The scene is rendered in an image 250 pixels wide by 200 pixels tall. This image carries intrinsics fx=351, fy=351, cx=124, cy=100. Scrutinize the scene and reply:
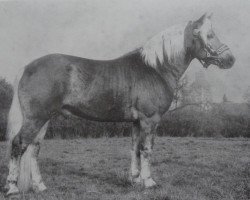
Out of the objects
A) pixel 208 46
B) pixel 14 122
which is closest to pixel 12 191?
pixel 14 122

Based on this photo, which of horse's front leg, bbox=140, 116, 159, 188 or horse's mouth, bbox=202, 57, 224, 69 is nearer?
horse's front leg, bbox=140, 116, 159, 188

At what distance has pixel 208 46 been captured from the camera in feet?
20.7

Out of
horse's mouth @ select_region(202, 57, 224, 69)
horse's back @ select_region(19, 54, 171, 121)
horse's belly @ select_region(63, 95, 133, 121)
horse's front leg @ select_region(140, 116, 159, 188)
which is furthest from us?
horse's mouth @ select_region(202, 57, 224, 69)

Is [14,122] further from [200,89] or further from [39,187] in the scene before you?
[200,89]

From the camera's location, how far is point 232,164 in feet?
26.8

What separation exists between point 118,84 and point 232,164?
390cm

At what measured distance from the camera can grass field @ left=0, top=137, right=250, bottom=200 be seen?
217 inches

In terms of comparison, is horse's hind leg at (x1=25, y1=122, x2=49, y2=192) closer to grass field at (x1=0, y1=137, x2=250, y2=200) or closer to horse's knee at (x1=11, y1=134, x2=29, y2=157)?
grass field at (x1=0, y1=137, x2=250, y2=200)

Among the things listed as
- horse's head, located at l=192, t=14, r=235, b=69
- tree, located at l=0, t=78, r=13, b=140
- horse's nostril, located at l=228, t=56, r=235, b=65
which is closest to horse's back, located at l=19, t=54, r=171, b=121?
horse's head, located at l=192, t=14, r=235, b=69

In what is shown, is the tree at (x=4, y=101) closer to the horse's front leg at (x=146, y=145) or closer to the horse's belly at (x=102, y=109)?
the horse's belly at (x=102, y=109)

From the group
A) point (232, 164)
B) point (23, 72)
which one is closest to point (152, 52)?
point (23, 72)

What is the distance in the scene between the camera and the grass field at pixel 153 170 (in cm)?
550

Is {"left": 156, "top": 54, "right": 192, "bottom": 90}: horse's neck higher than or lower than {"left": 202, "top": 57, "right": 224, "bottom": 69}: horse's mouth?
lower

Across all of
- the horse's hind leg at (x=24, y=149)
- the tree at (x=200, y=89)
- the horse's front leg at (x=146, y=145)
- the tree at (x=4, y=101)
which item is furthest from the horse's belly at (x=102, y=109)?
the tree at (x=200, y=89)
